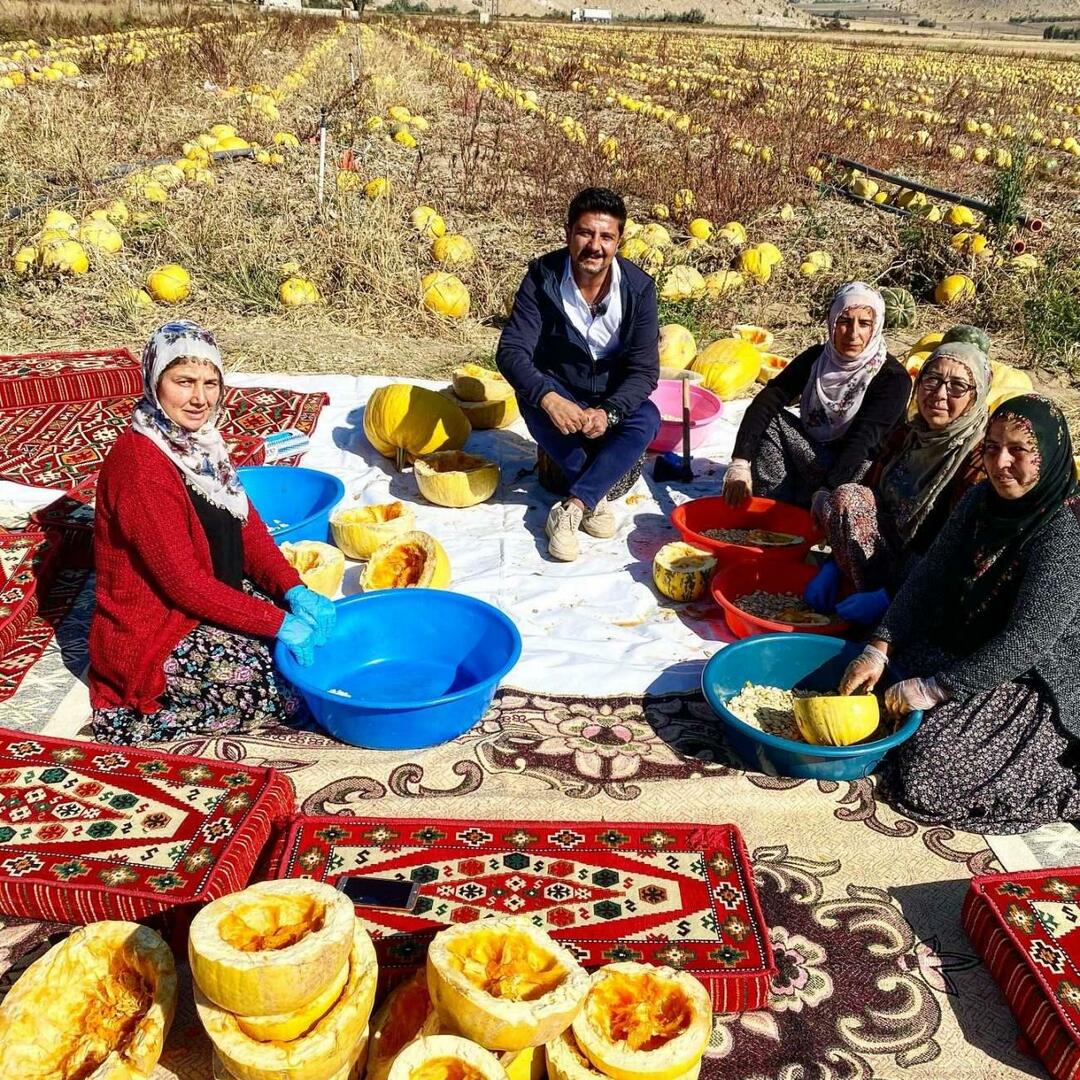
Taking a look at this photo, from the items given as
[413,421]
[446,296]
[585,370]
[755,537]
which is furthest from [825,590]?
[446,296]

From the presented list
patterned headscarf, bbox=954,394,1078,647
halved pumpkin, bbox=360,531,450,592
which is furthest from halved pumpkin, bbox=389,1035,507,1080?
halved pumpkin, bbox=360,531,450,592

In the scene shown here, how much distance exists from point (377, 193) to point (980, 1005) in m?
8.41

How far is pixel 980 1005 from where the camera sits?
89.2 inches

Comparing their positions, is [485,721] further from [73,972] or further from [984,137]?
[984,137]

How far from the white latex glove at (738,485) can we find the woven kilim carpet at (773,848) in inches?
48.7

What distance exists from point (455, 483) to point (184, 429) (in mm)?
1907

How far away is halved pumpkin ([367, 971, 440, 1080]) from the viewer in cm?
Answer: 187

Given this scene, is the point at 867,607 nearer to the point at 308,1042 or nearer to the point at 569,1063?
the point at 569,1063

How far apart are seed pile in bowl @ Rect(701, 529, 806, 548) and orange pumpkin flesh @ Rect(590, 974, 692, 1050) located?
2.46 m

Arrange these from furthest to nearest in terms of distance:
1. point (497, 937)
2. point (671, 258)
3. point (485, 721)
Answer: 1. point (671, 258)
2. point (485, 721)
3. point (497, 937)

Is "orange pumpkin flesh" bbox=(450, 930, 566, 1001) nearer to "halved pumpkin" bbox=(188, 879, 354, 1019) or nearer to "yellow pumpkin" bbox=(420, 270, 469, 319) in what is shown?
"halved pumpkin" bbox=(188, 879, 354, 1019)

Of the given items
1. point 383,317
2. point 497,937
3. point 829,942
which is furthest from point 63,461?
point 829,942

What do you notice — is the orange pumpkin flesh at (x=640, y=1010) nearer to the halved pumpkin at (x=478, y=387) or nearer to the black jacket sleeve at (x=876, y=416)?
the black jacket sleeve at (x=876, y=416)

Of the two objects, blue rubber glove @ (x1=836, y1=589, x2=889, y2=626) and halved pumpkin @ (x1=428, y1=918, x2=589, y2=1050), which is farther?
blue rubber glove @ (x1=836, y1=589, x2=889, y2=626)
